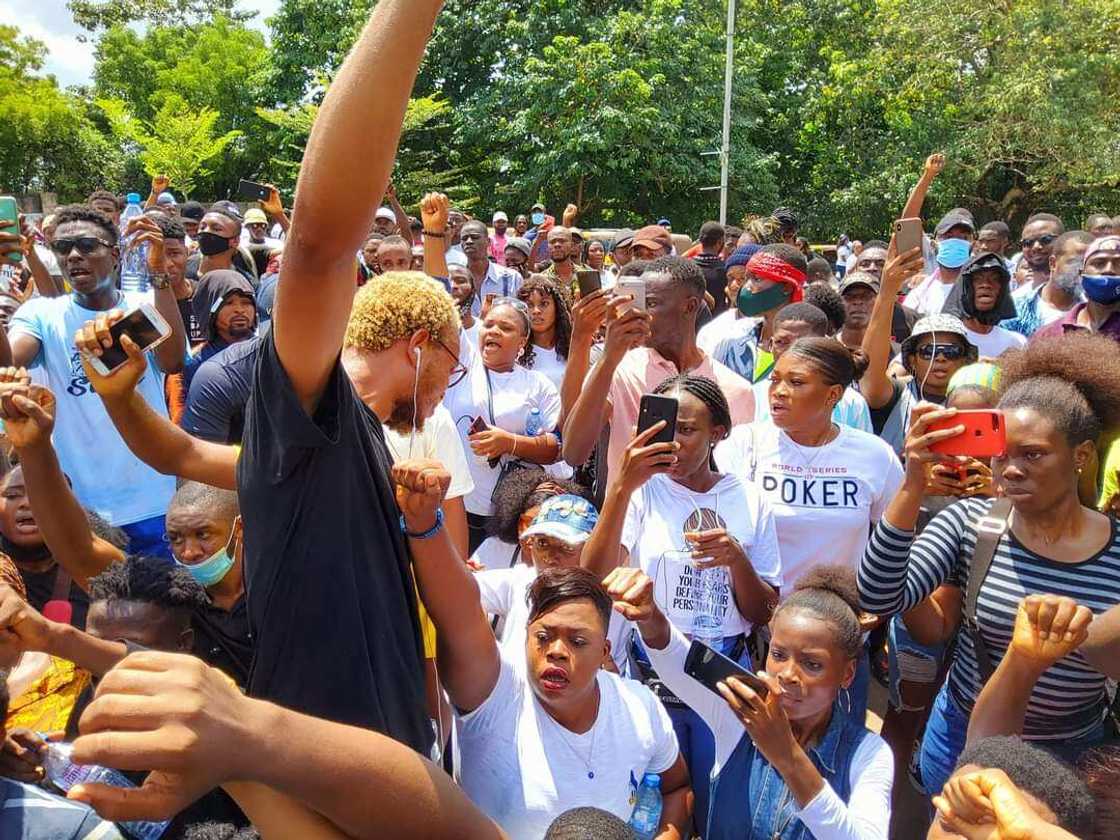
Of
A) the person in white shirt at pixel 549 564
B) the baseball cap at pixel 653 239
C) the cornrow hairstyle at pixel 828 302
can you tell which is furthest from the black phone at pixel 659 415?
the baseball cap at pixel 653 239

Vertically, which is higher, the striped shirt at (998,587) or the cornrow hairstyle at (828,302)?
the cornrow hairstyle at (828,302)

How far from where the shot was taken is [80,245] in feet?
13.2

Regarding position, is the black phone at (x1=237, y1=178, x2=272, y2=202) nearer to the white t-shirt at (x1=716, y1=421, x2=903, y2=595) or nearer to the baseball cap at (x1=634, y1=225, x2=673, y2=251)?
the baseball cap at (x1=634, y1=225, x2=673, y2=251)

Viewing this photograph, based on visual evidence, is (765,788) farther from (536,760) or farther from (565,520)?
(565,520)

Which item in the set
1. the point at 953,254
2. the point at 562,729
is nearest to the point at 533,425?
the point at 562,729

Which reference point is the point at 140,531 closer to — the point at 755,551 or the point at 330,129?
the point at 755,551

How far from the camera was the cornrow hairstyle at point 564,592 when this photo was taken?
2.57 meters

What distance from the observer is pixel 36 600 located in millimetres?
3107

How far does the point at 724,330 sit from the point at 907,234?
1144 mm

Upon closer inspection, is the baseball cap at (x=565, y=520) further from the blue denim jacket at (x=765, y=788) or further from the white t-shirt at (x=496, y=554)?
the blue denim jacket at (x=765, y=788)

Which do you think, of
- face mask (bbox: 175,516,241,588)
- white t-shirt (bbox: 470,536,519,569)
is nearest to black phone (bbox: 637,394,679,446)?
white t-shirt (bbox: 470,536,519,569)

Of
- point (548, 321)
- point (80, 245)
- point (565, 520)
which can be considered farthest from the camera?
point (548, 321)

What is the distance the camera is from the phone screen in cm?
224

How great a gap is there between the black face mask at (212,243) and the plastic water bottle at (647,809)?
498cm
